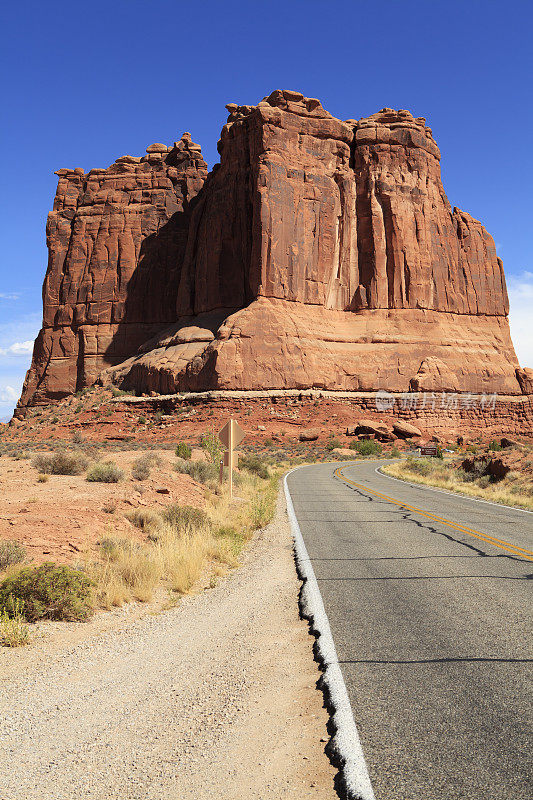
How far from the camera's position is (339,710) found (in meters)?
3.61

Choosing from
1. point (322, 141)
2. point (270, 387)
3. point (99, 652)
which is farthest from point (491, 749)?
point (322, 141)

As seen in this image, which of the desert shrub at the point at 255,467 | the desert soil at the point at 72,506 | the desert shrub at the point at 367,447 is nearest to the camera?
the desert soil at the point at 72,506

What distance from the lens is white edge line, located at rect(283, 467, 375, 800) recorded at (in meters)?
2.83

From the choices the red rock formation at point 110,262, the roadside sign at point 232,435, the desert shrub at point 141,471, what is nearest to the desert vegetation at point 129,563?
the desert shrub at point 141,471

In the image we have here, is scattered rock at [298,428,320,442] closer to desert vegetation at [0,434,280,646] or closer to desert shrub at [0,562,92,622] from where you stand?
desert vegetation at [0,434,280,646]

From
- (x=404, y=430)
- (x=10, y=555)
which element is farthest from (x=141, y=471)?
(x=404, y=430)

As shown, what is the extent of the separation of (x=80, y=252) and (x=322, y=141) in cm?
3623

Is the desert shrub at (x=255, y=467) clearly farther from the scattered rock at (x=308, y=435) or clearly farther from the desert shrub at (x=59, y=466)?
the scattered rock at (x=308, y=435)

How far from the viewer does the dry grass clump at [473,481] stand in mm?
17903

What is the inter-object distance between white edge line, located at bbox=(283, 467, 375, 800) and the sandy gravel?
105mm

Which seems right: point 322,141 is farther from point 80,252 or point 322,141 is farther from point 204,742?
point 204,742

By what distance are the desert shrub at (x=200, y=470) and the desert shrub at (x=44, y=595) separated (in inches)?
457

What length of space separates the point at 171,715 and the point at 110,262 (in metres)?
77.5

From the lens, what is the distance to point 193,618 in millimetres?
6242
